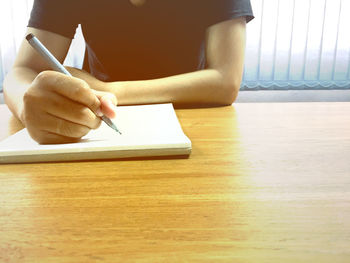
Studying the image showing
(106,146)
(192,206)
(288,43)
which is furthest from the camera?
(288,43)

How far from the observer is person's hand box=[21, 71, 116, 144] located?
1.55 feet

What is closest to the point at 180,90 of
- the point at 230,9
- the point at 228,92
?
the point at 228,92

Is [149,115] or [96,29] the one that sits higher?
[96,29]

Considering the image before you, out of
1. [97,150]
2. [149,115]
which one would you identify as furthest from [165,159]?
[149,115]

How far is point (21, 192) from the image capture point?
0.34 metres

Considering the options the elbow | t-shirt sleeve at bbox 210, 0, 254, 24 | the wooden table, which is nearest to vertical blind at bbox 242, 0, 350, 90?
t-shirt sleeve at bbox 210, 0, 254, 24

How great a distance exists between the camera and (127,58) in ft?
3.76

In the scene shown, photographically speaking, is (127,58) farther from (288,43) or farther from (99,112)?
(288,43)

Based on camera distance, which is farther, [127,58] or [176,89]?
[127,58]

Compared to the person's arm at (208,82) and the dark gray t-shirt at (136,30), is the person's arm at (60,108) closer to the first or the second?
the person's arm at (208,82)

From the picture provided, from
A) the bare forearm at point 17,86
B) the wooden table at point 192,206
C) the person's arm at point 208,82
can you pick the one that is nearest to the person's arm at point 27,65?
the bare forearm at point 17,86

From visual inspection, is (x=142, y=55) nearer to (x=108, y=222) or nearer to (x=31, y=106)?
(x=31, y=106)

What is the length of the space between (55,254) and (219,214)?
134 millimetres

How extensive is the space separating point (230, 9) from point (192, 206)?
0.78 m
